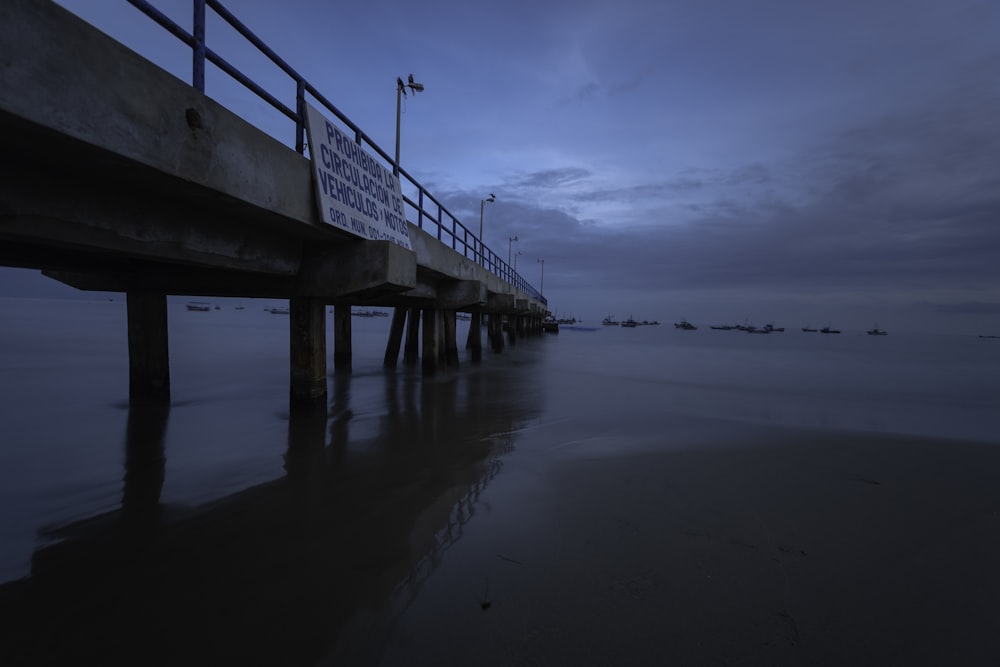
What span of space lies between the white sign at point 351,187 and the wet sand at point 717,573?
4.09m

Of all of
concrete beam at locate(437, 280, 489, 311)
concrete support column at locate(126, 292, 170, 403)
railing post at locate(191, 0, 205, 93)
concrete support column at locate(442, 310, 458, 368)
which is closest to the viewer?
railing post at locate(191, 0, 205, 93)

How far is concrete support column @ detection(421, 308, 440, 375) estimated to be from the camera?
51.2 feet

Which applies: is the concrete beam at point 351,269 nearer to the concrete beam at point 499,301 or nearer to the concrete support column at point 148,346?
the concrete support column at point 148,346

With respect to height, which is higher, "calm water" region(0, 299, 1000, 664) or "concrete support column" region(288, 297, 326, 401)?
"concrete support column" region(288, 297, 326, 401)

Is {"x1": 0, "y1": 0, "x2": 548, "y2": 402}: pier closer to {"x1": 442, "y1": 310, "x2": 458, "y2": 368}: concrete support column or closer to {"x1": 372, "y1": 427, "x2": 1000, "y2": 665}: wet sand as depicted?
{"x1": 372, "y1": 427, "x2": 1000, "y2": 665}: wet sand

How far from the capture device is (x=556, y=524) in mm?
4230

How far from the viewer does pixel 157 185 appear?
4027mm

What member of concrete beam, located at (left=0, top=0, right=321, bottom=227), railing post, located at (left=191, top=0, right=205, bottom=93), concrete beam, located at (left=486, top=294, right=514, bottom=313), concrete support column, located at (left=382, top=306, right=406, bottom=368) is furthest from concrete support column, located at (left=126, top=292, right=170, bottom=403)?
concrete beam, located at (left=486, top=294, right=514, bottom=313)

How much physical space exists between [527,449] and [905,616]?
4460mm

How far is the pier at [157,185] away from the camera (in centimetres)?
286

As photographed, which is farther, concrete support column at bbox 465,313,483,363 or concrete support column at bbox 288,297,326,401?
concrete support column at bbox 465,313,483,363

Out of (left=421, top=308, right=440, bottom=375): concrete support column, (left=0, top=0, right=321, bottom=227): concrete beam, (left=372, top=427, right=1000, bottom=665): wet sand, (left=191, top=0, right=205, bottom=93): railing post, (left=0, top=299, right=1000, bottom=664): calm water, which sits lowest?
(left=0, top=299, right=1000, bottom=664): calm water

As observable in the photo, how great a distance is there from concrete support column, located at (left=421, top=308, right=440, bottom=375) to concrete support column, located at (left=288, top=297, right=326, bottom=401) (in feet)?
23.7

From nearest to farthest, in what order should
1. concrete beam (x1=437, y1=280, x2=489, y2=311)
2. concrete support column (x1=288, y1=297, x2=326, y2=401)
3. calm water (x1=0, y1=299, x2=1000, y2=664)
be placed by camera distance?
calm water (x1=0, y1=299, x2=1000, y2=664) < concrete support column (x1=288, y1=297, x2=326, y2=401) < concrete beam (x1=437, y1=280, x2=489, y2=311)
